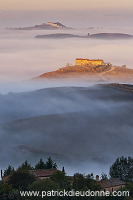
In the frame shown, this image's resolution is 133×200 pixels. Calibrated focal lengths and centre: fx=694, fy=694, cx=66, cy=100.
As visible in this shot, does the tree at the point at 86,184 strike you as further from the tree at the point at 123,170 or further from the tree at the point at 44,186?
the tree at the point at 123,170

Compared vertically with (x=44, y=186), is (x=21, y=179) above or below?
above

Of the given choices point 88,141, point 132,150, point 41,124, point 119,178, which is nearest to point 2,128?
point 41,124

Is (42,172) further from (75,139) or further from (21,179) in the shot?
(75,139)

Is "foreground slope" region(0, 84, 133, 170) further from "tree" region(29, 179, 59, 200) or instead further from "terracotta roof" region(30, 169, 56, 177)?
"tree" region(29, 179, 59, 200)

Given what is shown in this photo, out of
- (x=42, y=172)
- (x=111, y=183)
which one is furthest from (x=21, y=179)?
(x=111, y=183)

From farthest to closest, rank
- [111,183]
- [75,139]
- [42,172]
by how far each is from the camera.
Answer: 1. [75,139]
2. [42,172]
3. [111,183]

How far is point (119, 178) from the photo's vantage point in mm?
102188

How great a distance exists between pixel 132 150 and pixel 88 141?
13263 millimetres

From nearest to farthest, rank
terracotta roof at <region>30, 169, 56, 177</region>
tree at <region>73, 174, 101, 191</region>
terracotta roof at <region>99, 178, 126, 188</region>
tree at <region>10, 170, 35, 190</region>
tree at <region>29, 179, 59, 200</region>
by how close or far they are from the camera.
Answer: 1. tree at <region>29, 179, 59, 200</region>
2. tree at <region>73, 174, 101, 191</region>
3. tree at <region>10, 170, 35, 190</region>
4. terracotta roof at <region>99, 178, 126, 188</region>
5. terracotta roof at <region>30, 169, 56, 177</region>

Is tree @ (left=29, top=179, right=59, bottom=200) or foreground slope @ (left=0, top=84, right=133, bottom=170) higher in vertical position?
foreground slope @ (left=0, top=84, right=133, bottom=170)

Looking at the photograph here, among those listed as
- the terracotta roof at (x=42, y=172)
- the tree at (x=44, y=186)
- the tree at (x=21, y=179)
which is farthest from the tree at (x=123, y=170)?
the tree at (x=44, y=186)

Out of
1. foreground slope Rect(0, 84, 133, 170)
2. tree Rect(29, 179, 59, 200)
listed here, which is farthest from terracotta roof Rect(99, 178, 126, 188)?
foreground slope Rect(0, 84, 133, 170)

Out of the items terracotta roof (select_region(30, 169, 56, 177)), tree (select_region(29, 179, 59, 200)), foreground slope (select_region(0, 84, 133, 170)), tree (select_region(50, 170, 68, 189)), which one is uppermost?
foreground slope (select_region(0, 84, 133, 170))

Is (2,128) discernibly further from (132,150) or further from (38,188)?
(38,188)
